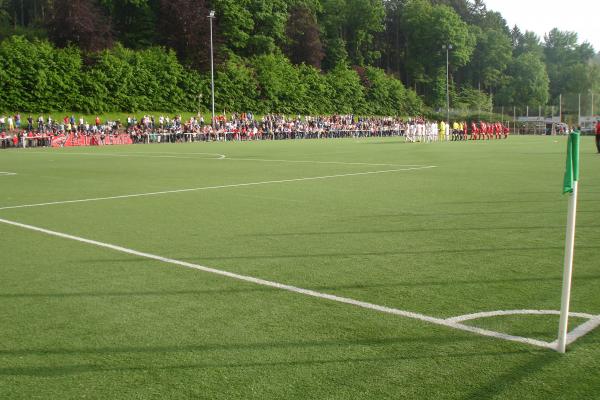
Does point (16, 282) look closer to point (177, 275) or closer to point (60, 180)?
point (177, 275)

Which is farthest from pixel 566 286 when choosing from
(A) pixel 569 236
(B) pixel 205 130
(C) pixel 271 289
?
(B) pixel 205 130

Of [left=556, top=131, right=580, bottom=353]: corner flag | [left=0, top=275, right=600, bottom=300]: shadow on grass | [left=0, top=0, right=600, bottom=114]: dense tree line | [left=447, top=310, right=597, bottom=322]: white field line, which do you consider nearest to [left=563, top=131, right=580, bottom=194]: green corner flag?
[left=556, top=131, right=580, bottom=353]: corner flag

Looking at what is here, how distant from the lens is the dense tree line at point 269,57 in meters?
56.3

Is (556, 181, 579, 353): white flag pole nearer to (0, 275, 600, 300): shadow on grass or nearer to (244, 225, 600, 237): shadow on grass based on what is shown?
(0, 275, 600, 300): shadow on grass

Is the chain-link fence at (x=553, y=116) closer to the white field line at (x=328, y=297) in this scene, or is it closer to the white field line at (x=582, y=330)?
the white field line at (x=328, y=297)

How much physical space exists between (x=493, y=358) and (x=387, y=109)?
9133 cm

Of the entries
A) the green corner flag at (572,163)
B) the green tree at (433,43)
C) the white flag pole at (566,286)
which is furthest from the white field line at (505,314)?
the green tree at (433,43)

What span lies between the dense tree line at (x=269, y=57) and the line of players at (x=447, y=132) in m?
24.7

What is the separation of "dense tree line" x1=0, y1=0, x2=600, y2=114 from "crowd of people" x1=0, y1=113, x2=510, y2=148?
12.3 feet

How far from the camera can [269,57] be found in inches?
3054

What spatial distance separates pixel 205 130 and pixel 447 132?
20432 mm

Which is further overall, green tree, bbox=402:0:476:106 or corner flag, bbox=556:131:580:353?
green tree, bbox=402:0:476:106

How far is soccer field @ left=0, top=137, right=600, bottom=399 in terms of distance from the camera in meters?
4.03

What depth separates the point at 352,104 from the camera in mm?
87375
